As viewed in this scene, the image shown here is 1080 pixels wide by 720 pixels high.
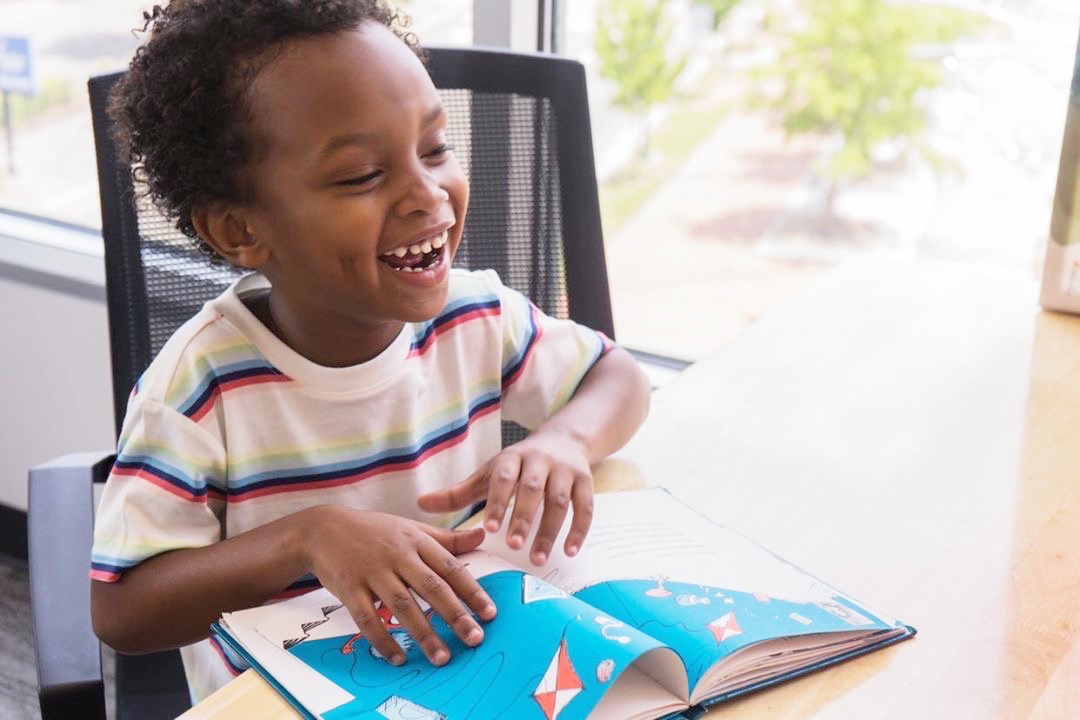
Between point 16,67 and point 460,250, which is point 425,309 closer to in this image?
point 460,250

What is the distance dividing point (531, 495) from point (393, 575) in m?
0.15

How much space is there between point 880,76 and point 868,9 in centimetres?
11

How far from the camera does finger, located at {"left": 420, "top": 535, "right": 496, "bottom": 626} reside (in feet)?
2.59

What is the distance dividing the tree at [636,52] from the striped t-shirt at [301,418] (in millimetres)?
900

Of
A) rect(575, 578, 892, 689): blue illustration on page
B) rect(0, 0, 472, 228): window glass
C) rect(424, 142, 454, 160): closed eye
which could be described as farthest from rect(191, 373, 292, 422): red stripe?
rect(0, 0, 472, 228): window glass

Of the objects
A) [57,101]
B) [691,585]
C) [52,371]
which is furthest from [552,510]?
[57,101]

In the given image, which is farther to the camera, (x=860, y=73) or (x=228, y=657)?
(x=860, y=73)

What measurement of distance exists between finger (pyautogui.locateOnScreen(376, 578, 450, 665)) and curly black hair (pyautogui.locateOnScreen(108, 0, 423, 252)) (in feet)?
1.19

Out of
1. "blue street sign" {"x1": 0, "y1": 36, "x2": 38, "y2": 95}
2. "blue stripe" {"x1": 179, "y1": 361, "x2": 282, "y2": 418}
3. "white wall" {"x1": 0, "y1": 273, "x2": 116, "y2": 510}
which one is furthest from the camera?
"blue street sign" {"x1": 0, "y1": 36, "x2": 38, "y2": 95}

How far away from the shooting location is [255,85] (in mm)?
939

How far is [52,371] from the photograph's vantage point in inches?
83.5

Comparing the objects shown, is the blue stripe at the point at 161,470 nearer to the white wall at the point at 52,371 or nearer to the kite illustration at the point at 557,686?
the kite illustration at the point at 557,686

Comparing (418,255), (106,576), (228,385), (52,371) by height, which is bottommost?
(52,371)

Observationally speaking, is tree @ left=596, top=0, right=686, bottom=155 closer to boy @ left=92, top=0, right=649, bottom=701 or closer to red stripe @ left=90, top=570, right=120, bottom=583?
boy @ left=92, top=0, right=649, bottom=701
